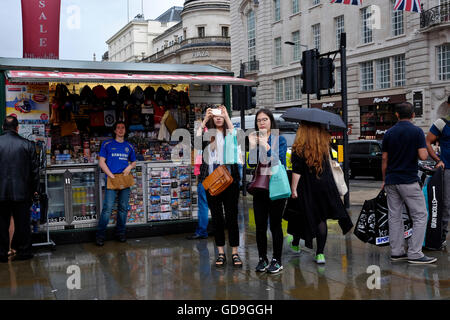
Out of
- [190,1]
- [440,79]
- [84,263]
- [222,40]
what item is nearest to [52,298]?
[84,263]

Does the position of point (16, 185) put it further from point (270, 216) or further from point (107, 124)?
point (270, 216)

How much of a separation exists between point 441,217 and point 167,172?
4.43m

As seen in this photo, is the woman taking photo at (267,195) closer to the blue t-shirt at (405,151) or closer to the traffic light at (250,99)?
the blue t-shirt at (405,151)

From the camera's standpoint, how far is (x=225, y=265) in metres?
6.09

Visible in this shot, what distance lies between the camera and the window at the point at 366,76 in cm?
3192

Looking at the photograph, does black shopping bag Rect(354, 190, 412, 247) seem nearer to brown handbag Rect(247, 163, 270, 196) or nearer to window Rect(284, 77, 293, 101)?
brown handbag Rect(247, 163, 270, 196)

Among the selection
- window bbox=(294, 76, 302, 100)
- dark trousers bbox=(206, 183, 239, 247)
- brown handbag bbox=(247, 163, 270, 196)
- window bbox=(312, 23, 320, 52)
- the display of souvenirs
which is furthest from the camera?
window bbox=(294, 76, 302, 100)

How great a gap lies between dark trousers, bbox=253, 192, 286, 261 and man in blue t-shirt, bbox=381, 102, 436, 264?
1522 millimetres

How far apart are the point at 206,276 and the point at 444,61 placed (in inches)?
1010

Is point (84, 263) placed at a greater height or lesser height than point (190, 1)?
lesser

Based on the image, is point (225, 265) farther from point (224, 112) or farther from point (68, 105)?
point (68, 105)

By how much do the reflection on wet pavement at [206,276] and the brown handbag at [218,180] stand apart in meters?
0.98

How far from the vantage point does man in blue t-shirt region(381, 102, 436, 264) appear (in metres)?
5.99

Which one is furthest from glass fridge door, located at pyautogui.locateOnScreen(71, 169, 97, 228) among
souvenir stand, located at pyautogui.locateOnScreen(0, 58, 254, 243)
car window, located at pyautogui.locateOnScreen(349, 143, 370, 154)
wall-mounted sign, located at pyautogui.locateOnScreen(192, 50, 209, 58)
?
wall-mounted sign, located at pyautogui.locateOnScreen(192, 50, 209, 58)
